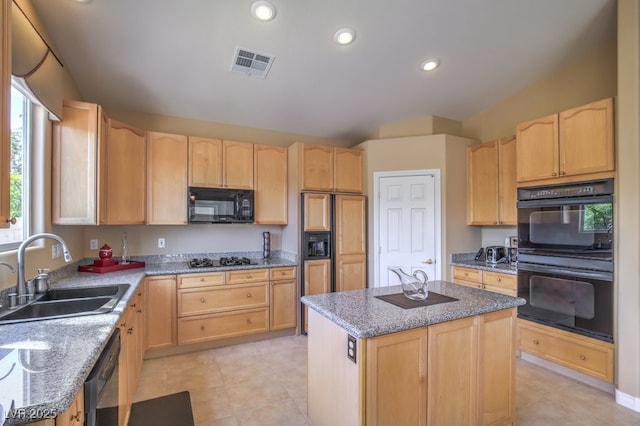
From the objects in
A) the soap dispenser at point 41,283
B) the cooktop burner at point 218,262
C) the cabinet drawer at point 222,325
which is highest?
the soap dispenser at point 41,283

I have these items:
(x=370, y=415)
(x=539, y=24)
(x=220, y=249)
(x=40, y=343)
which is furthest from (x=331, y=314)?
(x=539, y=24)

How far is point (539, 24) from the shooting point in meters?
2.87

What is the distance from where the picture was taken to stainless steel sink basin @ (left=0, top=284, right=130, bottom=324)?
1.71 metres

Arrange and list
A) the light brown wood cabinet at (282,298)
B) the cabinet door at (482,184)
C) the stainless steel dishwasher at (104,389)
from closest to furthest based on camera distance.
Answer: the stainless steel dishwasher at (104,389) < the light brown wood cabinet at (282,298) < the cabinet door at (482,184)

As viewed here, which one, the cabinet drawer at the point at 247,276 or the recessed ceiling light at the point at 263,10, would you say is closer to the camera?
the recessed ceiling light at the point at 263,10

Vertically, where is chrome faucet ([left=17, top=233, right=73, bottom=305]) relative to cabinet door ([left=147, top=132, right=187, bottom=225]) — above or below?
below

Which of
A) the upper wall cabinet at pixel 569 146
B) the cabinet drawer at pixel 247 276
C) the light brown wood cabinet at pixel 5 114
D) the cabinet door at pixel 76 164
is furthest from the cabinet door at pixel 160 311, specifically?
the upper wall cabinet at pixel 569 146

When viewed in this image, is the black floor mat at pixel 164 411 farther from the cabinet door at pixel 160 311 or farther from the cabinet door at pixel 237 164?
the cabinet door at pixel 237 164

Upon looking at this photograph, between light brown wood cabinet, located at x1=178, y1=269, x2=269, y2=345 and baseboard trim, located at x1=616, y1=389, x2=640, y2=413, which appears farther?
light brown wood cabinet, located at x1=178, y1=269, x2=269, y2=345

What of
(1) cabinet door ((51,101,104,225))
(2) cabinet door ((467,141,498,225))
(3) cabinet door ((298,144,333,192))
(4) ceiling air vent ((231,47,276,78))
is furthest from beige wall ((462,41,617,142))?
(1) cabinet door ((51,101,104,225))

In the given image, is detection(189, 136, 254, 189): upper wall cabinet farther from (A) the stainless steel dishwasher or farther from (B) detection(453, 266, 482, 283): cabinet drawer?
(B) detection(453, 266, 482, 283): cabinet drawer

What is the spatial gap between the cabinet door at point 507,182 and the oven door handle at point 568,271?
0.60 metres

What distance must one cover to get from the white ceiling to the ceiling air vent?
6 centimetres

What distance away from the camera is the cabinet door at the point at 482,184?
149 inches
